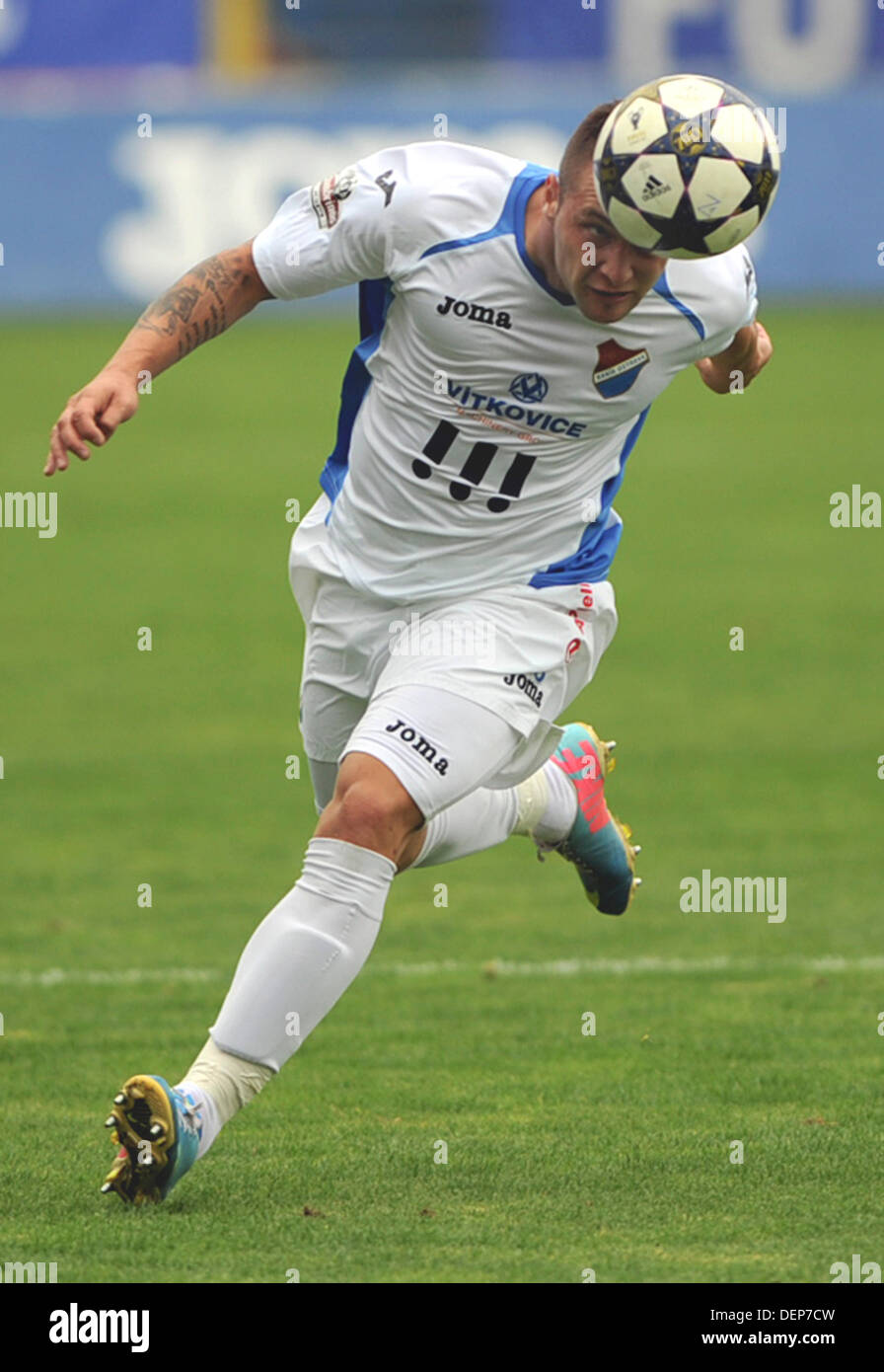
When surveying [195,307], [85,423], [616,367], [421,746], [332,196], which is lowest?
[421,746]

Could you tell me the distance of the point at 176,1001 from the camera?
742 cm

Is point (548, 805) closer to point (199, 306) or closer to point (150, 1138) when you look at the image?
point (199, 306)

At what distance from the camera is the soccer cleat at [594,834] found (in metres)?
6.99

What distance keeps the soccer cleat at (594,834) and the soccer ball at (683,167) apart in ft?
7.11

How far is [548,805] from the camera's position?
22.4 feet

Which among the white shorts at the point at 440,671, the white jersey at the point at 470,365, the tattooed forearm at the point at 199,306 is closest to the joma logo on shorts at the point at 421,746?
the white shorts at the point at 440,671

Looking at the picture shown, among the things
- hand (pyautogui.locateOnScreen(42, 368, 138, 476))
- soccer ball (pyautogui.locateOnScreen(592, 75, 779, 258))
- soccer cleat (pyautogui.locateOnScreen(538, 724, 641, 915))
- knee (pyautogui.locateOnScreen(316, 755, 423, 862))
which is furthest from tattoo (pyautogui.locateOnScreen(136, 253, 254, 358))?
soccer cleat (pyautogui.locateOnScreen(538, 724, 641, 915))

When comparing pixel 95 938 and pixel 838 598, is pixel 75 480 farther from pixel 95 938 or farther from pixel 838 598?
pixel 95 938

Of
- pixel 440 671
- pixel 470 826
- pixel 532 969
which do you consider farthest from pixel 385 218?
pixel 532 969

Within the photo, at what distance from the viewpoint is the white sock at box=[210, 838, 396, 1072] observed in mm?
5277

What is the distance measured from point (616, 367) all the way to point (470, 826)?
1.29m

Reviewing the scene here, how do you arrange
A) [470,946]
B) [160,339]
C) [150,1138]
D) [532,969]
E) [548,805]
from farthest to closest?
[470,946]
[532,969]
[548,805]
[160,339]
[150,1138]

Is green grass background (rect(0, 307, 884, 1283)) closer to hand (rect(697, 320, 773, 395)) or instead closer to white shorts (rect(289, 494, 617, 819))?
white shorts (rect(289, 494, 617, 819))

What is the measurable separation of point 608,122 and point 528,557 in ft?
3.84
